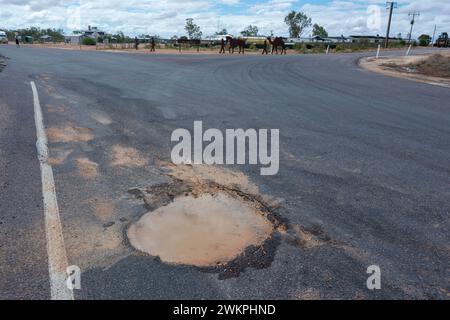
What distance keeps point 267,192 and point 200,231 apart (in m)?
1.27

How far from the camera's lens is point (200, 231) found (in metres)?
3.80

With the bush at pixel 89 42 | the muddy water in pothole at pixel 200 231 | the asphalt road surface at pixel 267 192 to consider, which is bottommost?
the muddy water in pothole at pixel 200 231

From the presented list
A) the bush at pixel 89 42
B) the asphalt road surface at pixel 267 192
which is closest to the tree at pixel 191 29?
the bush at pixel 89 42

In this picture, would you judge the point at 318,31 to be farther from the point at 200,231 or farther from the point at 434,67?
the point at 200,231

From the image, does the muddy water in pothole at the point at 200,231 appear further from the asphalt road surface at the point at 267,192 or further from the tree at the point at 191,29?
the tree at the point at 191,29

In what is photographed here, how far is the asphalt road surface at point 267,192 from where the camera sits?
3.01 metres

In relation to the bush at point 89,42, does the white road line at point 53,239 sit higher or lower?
lower

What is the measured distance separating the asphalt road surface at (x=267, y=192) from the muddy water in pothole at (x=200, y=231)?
17 centimetres

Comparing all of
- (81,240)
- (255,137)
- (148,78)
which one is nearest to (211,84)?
(148,78)

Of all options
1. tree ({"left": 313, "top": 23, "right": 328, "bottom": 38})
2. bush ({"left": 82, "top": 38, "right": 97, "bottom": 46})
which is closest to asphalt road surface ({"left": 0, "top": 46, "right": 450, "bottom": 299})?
bush ({"left": 82, "top": 38, "right": 97, "bottom": 46})

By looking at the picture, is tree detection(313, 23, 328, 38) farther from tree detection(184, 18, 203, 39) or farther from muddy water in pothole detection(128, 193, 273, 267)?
muddy water in pothole detection(128, 193, 273, 267)

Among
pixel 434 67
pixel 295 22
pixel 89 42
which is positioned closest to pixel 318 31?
pixel 295 22

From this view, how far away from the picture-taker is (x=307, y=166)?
18.5ft
